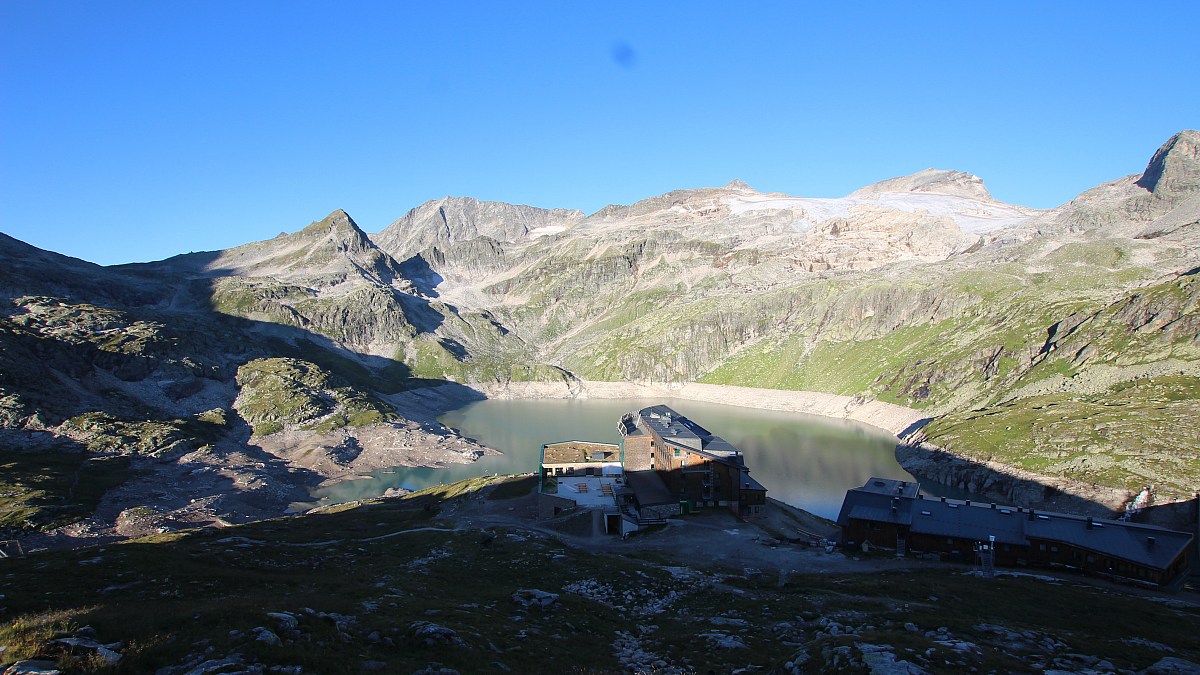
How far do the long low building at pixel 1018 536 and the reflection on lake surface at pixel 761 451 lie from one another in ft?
91.2

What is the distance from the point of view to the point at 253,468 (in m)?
115

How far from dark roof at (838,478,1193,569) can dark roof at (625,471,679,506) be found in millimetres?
18450

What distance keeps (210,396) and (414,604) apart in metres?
158

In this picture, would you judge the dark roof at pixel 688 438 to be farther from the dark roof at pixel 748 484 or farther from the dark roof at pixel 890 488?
the dark roof at pixel 890 488

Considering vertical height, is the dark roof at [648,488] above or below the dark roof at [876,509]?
below

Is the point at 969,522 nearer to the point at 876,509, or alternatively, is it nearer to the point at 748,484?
the point at 876,509

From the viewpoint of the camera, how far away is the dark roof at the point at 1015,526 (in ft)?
153

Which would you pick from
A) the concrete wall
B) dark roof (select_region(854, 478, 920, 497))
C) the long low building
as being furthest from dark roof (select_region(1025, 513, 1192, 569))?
the concrete wall

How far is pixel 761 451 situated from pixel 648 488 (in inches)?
2647

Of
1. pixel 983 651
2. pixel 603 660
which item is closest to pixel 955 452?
pixel 983 651

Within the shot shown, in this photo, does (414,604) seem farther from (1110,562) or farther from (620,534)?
(1110,562)

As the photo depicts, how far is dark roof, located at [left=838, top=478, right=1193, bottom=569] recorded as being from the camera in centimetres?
4653

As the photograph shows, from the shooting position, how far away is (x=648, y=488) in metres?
68.8

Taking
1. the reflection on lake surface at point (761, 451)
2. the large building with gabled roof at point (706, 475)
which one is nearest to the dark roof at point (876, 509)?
the large building with gabled roof at point (706, 475)
